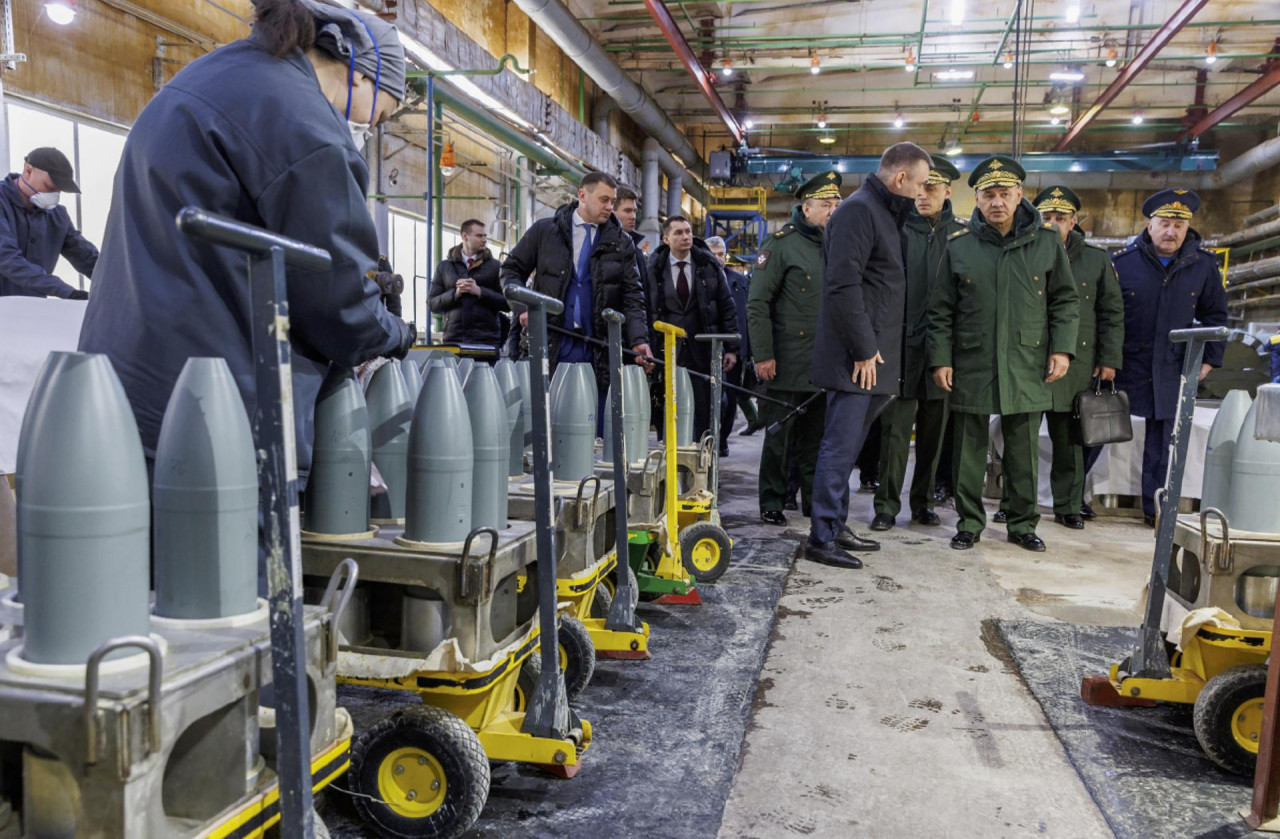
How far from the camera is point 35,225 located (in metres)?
4.33

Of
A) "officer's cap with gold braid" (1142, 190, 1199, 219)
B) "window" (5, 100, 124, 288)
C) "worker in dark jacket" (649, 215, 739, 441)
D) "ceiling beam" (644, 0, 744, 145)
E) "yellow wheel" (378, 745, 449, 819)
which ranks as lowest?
"yellow wheel" (378, 745, 449, 819)

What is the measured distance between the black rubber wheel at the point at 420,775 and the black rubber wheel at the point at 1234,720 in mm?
1577

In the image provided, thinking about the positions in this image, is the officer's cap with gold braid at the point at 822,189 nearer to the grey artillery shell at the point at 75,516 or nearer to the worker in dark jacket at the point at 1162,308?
the worker in dark jacket at the point at 1162,308

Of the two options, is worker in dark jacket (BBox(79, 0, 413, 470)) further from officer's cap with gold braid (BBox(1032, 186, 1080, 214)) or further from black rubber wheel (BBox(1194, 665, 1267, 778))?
officer's cap with gold braid (BBox(1032, 186, 1080, 214))

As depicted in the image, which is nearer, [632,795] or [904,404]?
[632,795]

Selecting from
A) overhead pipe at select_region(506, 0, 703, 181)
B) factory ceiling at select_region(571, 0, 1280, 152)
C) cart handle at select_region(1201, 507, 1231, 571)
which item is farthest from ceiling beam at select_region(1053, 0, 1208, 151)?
cart handle at select_region(1201, 507, 1231, 571)

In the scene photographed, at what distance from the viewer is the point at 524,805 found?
185 cm

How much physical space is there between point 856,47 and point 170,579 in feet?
→ 38.9

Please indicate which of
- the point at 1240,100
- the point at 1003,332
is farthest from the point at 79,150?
the point at 1240,100

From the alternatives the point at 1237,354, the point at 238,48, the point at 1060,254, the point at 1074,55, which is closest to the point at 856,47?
the point at 1074,55

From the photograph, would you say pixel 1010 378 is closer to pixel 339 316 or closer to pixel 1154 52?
pixel 339 316

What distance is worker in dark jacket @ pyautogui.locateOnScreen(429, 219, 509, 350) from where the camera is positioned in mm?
6699

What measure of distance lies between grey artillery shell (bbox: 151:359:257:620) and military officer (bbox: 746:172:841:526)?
3.65m

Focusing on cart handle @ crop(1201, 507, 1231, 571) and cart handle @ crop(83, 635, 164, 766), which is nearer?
cart handle @ crop(83, 635, 164, 766)
